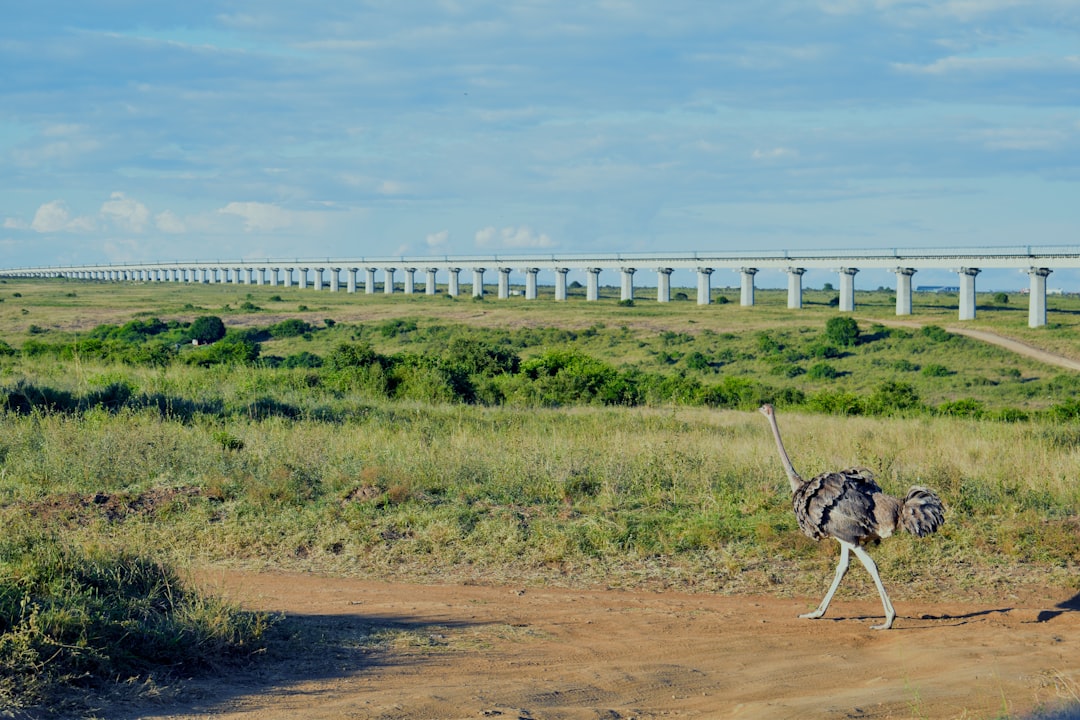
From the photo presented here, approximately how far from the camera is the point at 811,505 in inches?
311

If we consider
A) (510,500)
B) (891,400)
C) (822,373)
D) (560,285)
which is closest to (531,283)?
(560,285)

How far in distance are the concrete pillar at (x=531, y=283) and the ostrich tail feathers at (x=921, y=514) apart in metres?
100

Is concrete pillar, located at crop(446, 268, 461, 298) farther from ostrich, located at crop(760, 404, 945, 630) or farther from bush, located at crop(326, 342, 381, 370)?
ostrich, located at crop(760, 404, 945, 630)

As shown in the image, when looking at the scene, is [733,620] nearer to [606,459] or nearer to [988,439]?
[606,459]

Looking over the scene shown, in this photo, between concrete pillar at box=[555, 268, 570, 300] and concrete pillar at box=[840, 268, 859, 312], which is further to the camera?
concrete pillar at box=[555, 268, 570, 300]

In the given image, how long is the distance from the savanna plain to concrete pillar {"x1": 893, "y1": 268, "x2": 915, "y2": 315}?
2224 inches

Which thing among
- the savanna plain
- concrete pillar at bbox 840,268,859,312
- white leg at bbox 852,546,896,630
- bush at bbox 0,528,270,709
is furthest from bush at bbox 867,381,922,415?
concrete pillar at bbox 840,268,859,312

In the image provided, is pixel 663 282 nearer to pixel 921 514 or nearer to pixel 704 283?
pixel 704 283

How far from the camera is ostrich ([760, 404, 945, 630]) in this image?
7.64 metres

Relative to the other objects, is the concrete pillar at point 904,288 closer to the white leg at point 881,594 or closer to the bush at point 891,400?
the bush at point 891,400

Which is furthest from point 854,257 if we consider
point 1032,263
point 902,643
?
point 902,643

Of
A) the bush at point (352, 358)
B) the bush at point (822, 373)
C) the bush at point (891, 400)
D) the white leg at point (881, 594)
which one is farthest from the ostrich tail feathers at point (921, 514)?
the bush at point (822, 373)

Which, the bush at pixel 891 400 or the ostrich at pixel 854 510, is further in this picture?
→ the bush at pixel 891 400

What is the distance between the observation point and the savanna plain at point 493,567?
6270mm
